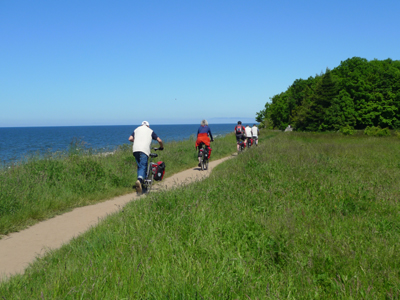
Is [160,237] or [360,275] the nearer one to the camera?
[360,275]

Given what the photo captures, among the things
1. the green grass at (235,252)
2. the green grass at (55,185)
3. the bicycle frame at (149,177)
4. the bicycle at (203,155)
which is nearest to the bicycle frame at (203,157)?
the bicycle at (203,155)

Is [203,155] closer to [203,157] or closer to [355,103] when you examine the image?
[203,157]

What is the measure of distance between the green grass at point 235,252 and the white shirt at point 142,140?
9.70 feet

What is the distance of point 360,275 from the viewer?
10.6ft

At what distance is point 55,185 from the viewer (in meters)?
8.86

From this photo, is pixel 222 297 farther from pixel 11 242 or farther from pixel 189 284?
pixel 11 242

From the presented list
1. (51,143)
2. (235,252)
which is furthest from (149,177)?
(51,143)

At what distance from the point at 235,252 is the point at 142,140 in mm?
5662

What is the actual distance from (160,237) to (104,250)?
713mm

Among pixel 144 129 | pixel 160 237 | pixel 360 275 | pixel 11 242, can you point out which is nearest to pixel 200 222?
pixel 160 237

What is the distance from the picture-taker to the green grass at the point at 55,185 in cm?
667

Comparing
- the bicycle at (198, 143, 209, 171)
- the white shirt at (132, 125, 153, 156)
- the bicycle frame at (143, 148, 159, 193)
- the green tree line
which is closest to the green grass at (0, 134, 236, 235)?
the bicycle frame at (143, 148, 159, 193)

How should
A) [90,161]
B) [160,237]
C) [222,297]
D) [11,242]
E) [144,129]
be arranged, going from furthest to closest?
[90,161], [144,129], [11,242], [160,237], [222,297]

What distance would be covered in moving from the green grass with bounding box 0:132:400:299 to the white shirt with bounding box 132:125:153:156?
9.70 feet
